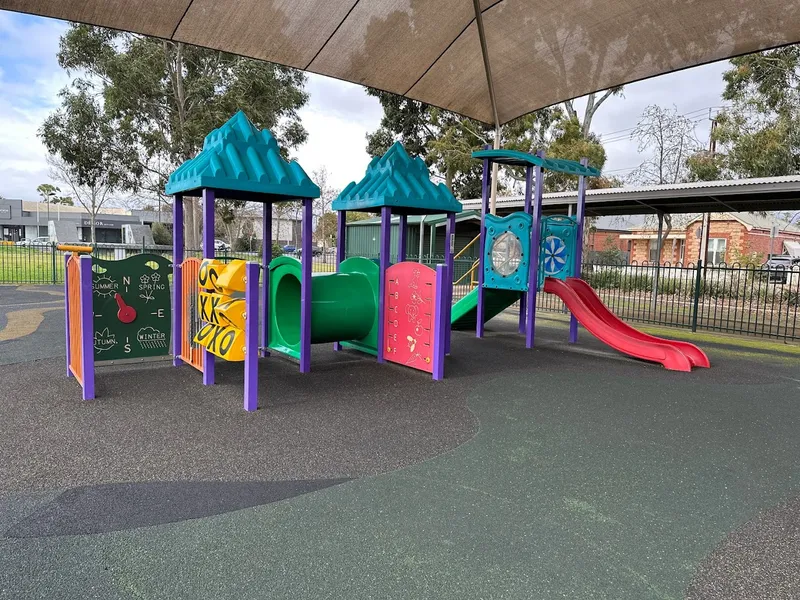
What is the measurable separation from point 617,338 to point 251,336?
17.5ft

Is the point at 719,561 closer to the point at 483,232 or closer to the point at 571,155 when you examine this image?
the point at 483,232

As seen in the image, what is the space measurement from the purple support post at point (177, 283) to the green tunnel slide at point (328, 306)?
1.16 m

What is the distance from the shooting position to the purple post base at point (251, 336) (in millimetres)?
4539

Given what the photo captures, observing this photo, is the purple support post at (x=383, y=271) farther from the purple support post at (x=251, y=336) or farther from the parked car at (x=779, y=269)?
the parked car at (x=779, y=269)

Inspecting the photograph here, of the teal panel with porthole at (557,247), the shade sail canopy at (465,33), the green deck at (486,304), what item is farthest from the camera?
the green deck at (486,304)

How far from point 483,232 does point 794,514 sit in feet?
20.5

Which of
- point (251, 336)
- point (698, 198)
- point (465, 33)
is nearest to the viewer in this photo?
point (251, 336)

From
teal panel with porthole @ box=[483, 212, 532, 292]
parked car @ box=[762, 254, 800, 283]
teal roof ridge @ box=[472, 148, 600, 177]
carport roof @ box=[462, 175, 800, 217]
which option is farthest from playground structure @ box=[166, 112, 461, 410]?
carport roof @ box=[462, 175, 800, 217]

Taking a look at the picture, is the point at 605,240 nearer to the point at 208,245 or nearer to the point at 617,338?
the point at 617,338

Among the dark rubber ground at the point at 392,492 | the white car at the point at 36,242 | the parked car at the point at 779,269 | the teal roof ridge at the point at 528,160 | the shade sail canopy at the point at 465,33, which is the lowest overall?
the dark rubber ground at the point at 392,492

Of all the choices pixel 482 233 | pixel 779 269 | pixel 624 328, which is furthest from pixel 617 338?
pixel 779 269

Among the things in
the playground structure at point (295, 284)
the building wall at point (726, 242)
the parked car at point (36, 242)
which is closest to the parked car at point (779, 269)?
the building wall at point (726, 242)

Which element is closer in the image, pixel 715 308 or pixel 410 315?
pixel 410 315

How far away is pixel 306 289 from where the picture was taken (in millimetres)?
5977
